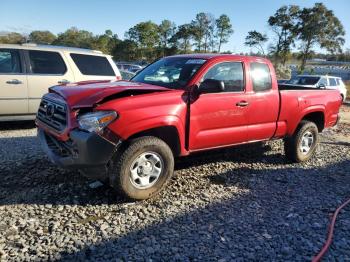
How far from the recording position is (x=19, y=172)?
5312mm

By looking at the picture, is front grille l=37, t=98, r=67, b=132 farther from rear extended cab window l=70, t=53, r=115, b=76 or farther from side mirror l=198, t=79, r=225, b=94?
rear extended cab window l=70, t=53, r=115, b=76

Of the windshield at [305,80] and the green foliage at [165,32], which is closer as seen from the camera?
the windshield at [305,80]

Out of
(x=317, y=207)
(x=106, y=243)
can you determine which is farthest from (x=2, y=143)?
(x=317, y=207)

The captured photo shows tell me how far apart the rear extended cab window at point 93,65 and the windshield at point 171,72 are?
9.85 ft

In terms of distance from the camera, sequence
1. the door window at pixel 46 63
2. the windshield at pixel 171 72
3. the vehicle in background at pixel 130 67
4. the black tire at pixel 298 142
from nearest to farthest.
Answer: the windshield at pixel 171 72, the black tire at pixel 298 142, the door window at pixel 46 63, the vehicle in background at pixel 130 67

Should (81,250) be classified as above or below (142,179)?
below

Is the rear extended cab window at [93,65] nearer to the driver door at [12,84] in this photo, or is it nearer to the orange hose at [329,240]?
the driver door at [12,84]

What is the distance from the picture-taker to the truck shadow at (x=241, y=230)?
3.54 m

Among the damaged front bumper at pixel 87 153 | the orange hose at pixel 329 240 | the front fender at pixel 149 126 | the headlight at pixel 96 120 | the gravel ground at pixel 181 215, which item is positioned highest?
the headlight at pixel 96 120

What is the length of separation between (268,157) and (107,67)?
4358mm

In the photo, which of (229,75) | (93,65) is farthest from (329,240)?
(93,65)

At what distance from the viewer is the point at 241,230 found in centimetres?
409

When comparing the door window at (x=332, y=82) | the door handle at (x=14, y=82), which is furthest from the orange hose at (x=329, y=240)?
the door window at (x=332, y=82)

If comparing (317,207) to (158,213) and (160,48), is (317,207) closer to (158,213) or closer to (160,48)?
(158,213)
